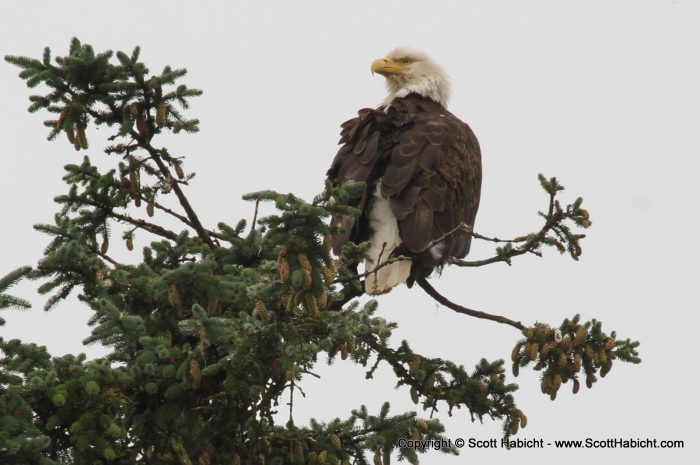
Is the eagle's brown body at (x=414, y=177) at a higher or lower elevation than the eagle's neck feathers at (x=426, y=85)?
lower

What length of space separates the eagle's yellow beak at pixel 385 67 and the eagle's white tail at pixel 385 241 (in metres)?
2.34

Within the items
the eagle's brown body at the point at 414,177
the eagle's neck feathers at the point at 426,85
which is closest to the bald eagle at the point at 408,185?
the eagle's brown body at the point at 414,177

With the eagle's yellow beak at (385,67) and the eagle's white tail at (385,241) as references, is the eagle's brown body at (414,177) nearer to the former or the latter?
the eagle's white tail at (385,241)

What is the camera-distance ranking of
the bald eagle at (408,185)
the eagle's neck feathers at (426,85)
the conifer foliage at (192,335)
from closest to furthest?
the conifer foliage at (192,335) < the bald eagle at (408,185) < the eagle's neck feathers at (426,85)

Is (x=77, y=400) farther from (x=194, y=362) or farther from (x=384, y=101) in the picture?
(x=384, y=101)

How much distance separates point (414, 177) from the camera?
22.4 feet

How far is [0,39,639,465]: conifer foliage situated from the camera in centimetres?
379

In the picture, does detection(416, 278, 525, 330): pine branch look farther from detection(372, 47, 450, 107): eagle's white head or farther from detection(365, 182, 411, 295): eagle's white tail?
detection(372, 47, 450, 107): eagle's white head

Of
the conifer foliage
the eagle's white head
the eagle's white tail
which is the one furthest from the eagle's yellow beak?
the conifer foliage

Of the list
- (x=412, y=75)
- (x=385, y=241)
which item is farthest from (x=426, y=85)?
(x=385, y=241)

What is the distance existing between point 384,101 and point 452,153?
165 cm

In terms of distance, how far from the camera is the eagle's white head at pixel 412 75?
→ 342 inches

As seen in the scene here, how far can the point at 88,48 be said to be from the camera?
4.73 m

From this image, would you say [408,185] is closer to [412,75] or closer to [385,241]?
[385,241]
